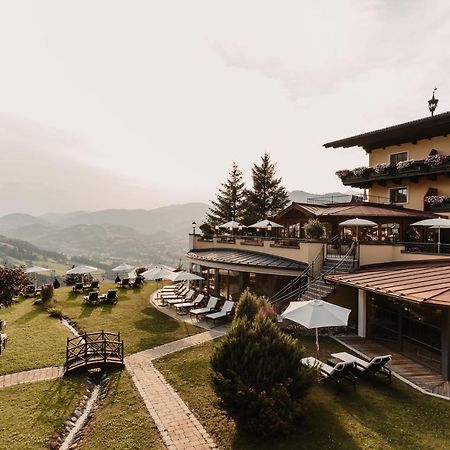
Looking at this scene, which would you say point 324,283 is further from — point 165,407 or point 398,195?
point 398,195

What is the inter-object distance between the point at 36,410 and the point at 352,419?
9.05m

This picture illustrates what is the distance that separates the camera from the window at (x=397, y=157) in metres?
26.9

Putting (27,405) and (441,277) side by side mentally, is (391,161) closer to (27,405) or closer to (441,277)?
(441,277)

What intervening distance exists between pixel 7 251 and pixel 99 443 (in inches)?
8514

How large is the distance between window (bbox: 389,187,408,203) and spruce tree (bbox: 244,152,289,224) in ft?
69.4

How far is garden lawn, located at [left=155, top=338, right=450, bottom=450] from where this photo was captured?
805cm

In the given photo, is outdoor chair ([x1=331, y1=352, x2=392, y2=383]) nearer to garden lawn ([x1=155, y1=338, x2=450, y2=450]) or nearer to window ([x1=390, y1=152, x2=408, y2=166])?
garden lawn ([x1=155, y1=338, x2=450, y2=450])

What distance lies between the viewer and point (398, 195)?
27.5 meters

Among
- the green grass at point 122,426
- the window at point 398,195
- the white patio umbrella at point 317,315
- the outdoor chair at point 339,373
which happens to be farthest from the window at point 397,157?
the green grass at point 122,426

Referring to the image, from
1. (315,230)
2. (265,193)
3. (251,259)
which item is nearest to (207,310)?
(251,259)

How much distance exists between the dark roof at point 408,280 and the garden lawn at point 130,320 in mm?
8804

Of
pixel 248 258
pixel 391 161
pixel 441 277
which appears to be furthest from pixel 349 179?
pixel 441 277

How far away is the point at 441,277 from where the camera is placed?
13.8m

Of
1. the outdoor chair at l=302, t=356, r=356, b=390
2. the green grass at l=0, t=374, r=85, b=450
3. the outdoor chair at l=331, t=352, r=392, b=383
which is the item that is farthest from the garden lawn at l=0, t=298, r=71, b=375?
the outdoor chair at l=331, t=352, r=392, b=383
